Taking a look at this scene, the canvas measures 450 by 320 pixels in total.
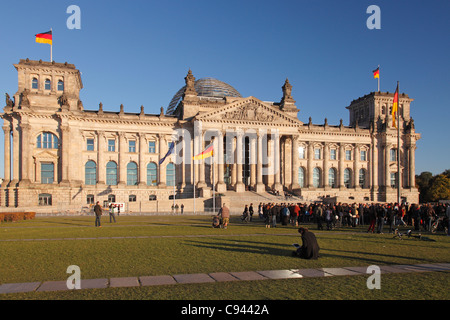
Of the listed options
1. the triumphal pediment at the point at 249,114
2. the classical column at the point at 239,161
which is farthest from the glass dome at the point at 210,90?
the classical column at the point at 239,161

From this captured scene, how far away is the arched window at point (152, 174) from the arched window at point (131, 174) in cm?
240

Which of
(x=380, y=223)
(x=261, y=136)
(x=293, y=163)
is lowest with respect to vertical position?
(x=380, y=223)

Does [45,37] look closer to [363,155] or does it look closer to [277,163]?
[277,163]

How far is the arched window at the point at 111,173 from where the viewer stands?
67875 millimetres

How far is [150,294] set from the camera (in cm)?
938

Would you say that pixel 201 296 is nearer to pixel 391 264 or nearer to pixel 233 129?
pixel 391 264

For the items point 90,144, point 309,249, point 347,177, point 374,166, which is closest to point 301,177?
point 347,177

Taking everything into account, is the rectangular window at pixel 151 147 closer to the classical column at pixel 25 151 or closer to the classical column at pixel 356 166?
the classical column at pixel 25 151

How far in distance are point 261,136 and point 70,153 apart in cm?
3414

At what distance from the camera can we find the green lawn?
377 inches

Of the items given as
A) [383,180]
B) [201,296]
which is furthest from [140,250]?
[383,180]

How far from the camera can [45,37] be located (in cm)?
5972

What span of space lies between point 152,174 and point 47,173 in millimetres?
18005
